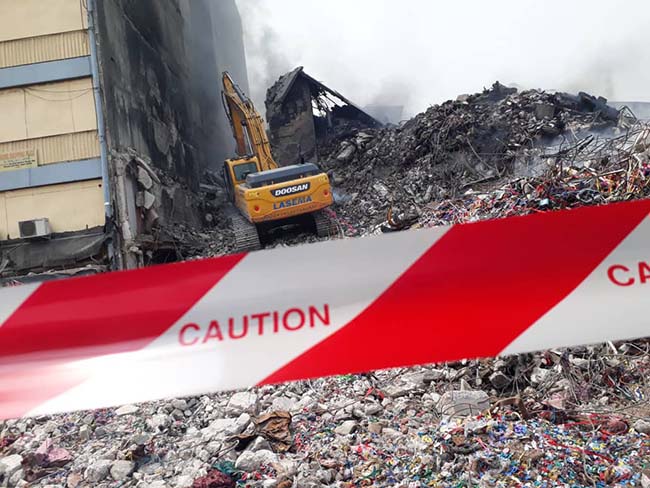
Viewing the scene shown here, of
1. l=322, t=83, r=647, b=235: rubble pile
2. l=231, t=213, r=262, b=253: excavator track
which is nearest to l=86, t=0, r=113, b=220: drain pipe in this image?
l=231, t=213, r=262, b=253: excavator track

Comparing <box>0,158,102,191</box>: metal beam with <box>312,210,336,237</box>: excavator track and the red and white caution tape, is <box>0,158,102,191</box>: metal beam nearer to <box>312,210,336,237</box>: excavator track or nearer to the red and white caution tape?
<box>312,210,336,237</box>: excavator track

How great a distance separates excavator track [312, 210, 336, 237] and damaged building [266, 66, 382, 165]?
9.28 metres

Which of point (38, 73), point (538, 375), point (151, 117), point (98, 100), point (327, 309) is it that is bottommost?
point (538, 375)

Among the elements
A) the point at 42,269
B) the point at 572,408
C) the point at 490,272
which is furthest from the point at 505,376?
the point at 42,269

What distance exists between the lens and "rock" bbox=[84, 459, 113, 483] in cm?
411

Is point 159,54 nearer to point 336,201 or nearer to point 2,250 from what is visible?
point 336,201

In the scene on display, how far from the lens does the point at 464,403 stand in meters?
4.26

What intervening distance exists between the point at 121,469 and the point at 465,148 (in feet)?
42.7

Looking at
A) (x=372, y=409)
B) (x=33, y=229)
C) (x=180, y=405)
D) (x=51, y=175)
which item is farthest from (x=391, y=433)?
(x=51, y=175)

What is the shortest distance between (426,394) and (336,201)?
12.0m

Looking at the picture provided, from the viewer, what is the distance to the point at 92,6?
39.4 ft

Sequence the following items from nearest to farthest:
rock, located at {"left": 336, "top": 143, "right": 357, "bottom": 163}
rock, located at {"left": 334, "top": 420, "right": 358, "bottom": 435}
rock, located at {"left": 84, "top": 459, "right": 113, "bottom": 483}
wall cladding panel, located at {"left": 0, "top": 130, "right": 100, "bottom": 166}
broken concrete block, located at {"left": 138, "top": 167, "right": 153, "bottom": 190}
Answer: rock, located at {"left": 84, "top": 459, "right": 113, "bottom": 483}
rock, located at {"left": 334, "top": 420, "right": 358, "bottom": 435}
wall cladding panel, located at {"left": 0, "top": 130, "right": 100, "bottom": 166}
broken concrete block, located at {"left": 138, "top": 167, "right": 153, "bottom": 190}
rock, located at {"left": 336, "top": 143, "right": 357, "bottom": 163}

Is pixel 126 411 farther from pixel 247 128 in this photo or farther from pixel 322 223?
pixel 247 128

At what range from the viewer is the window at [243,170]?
45.6 ft
